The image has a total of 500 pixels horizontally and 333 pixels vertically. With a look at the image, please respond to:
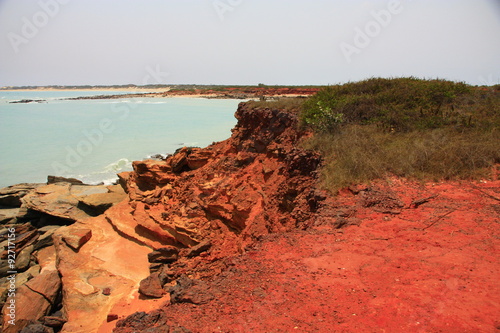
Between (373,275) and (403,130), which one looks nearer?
(373,275)

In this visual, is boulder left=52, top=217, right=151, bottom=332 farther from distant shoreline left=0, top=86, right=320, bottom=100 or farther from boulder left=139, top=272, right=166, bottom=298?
distant shoreline left=0, top=86, right=320, bottom=100

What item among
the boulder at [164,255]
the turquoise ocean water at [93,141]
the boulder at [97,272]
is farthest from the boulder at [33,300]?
the turquoise ocean water at [93,141]

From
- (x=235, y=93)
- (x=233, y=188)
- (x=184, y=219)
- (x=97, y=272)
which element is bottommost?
(x=97, y=272)

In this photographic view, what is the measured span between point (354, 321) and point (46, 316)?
22.4 ft

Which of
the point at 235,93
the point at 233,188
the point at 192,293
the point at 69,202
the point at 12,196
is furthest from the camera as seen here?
the point at 235,93

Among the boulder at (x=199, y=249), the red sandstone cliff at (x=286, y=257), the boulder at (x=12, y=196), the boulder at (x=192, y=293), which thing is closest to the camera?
the red sandstone cliff at (x=286, y=257)

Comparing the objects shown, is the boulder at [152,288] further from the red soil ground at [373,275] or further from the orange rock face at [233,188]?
the red soil ground at [373,275]

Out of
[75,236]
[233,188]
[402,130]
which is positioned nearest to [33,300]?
[75,236]

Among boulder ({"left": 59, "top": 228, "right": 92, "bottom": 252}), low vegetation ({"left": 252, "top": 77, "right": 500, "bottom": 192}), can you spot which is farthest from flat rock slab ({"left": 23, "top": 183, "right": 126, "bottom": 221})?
low vegetation ({"left": 252, "top": 77, "right": 500, "bottom": 192})

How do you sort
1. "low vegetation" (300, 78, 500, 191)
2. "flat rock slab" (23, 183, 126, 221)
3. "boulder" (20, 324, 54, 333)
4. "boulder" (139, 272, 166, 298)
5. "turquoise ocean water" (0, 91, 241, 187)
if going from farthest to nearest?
"turquoise ocean water" (0, 91, 241, 187)
"flat rock slab" (23, 183, 126, 221)
"low vegetation" (300, 78, 500, 191)
"boulder" (139, 272, 166, 298)
"boulder" (20, 324, 54, 333)

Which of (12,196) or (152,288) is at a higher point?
(152,288)

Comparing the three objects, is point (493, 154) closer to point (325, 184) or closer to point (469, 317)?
point (325, 184)

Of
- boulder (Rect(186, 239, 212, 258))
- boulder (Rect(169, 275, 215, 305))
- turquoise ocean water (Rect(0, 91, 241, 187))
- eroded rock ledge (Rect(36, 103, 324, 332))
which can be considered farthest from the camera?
turquoise ocean water (Rect(0, 91, 241, 187))

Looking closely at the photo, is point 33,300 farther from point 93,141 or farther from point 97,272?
point 93,141
